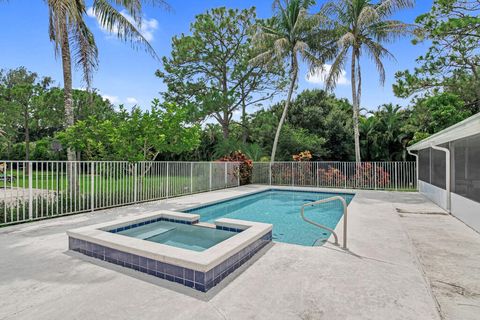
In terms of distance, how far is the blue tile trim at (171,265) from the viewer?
333cm

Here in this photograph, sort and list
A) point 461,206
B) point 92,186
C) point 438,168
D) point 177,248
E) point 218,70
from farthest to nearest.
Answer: point 218,70 < point 438,168 < point 92,186 < point 461,206 < point 177,248

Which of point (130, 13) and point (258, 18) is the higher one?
point (258, 18)

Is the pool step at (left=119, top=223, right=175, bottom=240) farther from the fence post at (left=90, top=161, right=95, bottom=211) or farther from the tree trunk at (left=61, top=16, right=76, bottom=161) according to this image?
the tree trunk at (left=61, top=16, right=76, bottom=161)

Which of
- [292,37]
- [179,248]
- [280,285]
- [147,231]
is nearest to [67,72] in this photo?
[147,231]

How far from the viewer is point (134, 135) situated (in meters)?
9.63

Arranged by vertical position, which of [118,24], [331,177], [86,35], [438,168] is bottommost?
[331,177]

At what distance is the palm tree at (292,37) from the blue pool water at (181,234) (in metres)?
12.2

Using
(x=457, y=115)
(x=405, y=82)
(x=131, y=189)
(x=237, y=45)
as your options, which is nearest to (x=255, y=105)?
(x=237, y=45)

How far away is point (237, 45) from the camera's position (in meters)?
21.3

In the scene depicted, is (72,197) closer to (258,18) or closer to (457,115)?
(457,115)

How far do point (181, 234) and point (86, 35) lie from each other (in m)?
7.91

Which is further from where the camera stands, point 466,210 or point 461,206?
point 461,206

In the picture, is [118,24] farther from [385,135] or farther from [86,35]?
[385,135]

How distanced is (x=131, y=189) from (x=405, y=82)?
1355 centimetres
